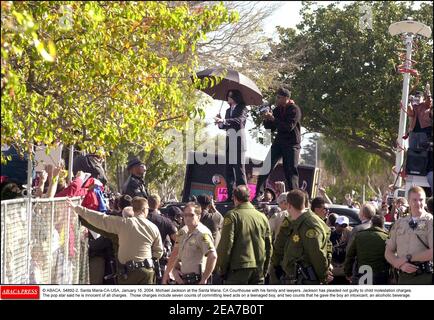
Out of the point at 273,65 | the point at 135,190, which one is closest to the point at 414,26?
the point at 135,190

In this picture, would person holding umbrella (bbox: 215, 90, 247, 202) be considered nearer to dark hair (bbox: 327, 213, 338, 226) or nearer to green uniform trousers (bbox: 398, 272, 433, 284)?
dark hair (bbox: 327, 213, 338, 226)

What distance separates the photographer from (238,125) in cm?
1627

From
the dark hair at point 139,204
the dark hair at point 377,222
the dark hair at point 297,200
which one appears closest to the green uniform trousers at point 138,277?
the dark hair at point 139,204

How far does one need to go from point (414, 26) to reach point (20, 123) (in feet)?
28.0

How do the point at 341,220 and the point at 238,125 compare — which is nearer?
the point at 341,220

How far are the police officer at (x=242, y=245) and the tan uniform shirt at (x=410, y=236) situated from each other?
1397 millimetres

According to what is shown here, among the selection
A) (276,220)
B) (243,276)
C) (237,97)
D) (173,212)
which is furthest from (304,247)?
(237,97)

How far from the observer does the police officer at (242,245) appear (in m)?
11.4

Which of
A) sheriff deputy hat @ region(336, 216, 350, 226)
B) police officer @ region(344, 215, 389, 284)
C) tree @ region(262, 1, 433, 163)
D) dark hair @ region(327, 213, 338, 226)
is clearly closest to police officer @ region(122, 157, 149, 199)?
dark hair @ region(327, 213, 338, 226)

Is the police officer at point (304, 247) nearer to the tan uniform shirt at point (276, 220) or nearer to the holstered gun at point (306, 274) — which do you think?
the holstered gun at point (306, 274)

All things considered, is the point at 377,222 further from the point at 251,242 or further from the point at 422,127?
the point at 422,127

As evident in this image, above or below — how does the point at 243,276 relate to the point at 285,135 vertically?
below

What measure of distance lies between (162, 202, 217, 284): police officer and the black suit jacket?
4367mm

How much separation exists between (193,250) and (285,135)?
4.79m
